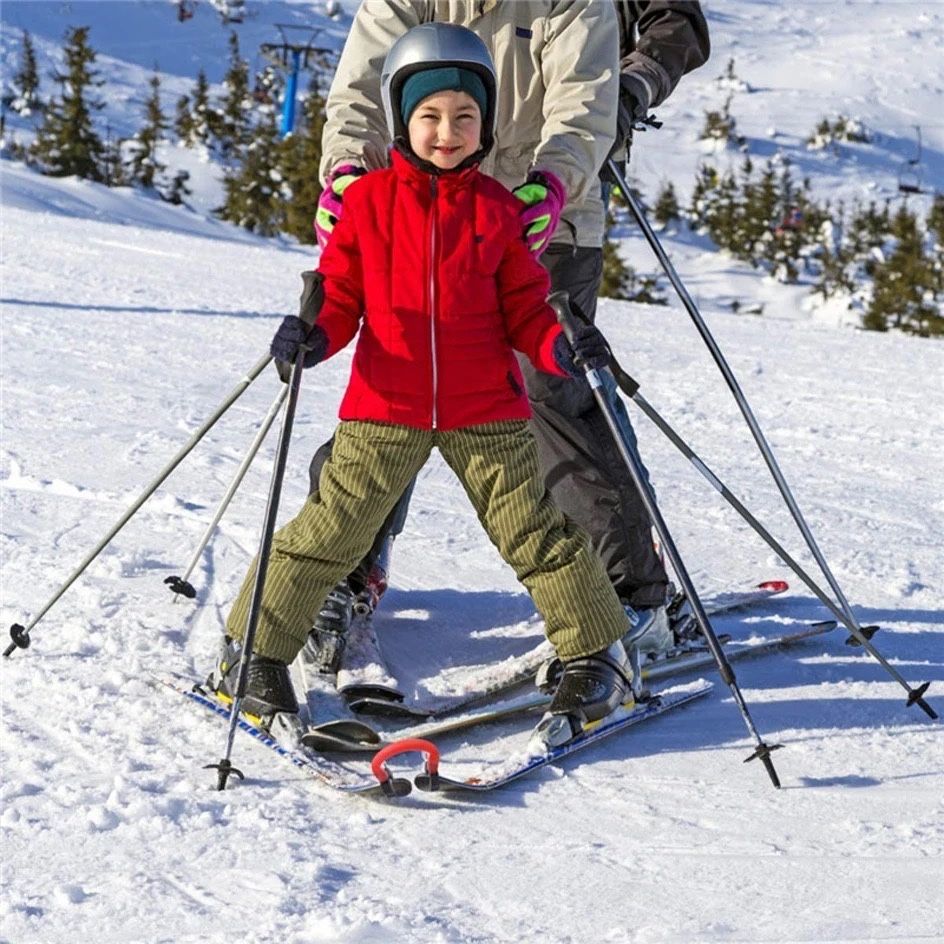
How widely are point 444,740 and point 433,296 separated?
3.22ft

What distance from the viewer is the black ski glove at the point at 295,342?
2.82 m

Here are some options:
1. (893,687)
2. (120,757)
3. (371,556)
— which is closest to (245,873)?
(120,757)

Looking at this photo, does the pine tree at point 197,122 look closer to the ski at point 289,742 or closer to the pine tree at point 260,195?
the pine tree at point 260,195

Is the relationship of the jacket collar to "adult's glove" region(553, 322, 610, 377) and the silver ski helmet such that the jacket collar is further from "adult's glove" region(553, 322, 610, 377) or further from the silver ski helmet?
"adult's glove" region(553, 322, 610, 377)

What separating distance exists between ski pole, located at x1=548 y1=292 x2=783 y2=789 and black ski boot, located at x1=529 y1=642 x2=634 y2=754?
29 centimetres

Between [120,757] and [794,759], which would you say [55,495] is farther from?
[794,759]

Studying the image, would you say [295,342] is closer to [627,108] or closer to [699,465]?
[699,465]

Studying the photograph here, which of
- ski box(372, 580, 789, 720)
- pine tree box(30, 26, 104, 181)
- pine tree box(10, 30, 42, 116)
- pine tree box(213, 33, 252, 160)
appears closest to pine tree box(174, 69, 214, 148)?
pine tree box(213, 33, 252, 160)

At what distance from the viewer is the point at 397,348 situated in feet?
9.87

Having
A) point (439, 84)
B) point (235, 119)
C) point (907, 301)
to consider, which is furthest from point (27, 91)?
point (439, 84)

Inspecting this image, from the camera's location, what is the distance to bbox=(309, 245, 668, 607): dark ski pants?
357 cm

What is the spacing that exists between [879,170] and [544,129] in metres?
106

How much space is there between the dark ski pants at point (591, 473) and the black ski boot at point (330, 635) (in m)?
0.31

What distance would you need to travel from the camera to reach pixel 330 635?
3.42 m
